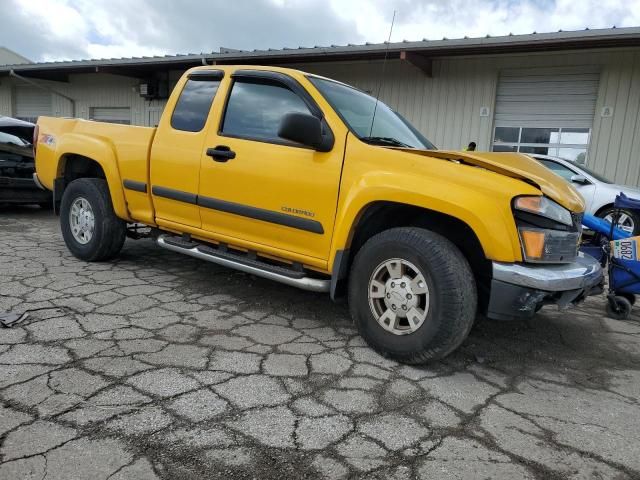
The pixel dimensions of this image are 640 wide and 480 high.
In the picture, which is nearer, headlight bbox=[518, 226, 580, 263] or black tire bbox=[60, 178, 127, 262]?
headlight bbox=[518, 226, 580, 263]

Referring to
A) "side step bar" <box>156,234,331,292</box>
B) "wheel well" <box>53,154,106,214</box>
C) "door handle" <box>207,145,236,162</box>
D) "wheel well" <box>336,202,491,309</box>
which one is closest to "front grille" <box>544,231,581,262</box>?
"wheel well" <box>336,202,491,309</box>

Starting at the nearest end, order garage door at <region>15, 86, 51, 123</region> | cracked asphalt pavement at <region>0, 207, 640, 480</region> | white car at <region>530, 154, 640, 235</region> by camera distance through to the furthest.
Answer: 1. cracked asphalt pavement at <region>0, 207, 640, 480</region>
2. white car at <region>530, 154, 640, 235</region>
3. garage door at <region>15, 86, 51, 123</region>

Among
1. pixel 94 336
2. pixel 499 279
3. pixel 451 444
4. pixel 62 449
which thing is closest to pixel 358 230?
pixel 499 279

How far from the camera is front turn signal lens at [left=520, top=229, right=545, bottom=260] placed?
2.72 m

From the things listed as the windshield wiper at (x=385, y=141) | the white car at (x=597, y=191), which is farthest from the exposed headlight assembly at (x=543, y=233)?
the white car at (x=597, y=191)

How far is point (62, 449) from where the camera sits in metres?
2.04

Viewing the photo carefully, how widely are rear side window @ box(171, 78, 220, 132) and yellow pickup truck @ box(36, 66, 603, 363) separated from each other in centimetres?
1

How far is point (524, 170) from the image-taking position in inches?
117

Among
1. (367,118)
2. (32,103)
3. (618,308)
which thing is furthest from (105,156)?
(32,103)

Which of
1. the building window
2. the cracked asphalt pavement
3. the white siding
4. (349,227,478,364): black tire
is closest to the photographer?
the cracked asphalt pavement

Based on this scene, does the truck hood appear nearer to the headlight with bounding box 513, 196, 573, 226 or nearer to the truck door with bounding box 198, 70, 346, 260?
the headlight with bounding box 513, 196, 573, 226

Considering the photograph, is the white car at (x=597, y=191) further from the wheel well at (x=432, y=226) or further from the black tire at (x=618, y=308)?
the wheel well at (x=432, y=226)

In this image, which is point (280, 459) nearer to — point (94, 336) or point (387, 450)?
point (387, 450)

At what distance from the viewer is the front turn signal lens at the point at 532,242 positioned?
8.91ft
